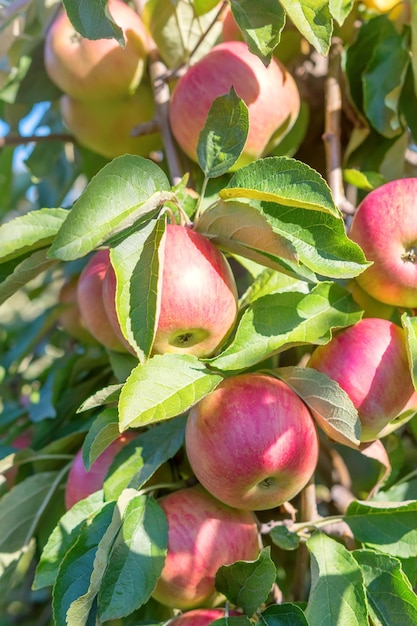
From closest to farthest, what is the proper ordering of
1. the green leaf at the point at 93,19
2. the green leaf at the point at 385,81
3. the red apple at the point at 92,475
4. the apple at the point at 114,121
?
1. the green leaf at the point at 93,19
2. the red apple at the point at 92,475
3. the green leaf at the point at 385,81
4. the apple at the point at 114,121

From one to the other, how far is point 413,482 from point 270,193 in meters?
0.43

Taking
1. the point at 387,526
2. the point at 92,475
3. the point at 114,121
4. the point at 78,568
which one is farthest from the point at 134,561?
the point at 114,121

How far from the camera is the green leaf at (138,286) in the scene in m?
0.66

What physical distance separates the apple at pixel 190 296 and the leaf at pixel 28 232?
0.11 metres

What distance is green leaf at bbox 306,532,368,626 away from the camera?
665 mm

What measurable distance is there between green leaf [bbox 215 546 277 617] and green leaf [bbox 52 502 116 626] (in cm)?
13

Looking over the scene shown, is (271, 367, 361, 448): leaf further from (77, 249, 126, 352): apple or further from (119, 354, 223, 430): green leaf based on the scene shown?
(77, 249, 126, 352): apple

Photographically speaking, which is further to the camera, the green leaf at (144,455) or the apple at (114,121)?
the apple at (114,121)

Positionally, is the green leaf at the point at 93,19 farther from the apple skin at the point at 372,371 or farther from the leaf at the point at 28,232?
the apple skin at the point at 372,371

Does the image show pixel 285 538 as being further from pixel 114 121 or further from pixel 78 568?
pixel 114 121

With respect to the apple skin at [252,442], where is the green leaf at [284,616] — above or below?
below

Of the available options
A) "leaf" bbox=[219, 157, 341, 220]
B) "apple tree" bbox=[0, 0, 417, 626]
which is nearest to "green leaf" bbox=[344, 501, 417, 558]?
"apple tree" bbox=[0, 0, 417, 626]

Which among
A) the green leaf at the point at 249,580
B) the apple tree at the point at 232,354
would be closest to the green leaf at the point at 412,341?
the apple tree at the point at 232,354

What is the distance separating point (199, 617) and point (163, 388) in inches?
10.5
